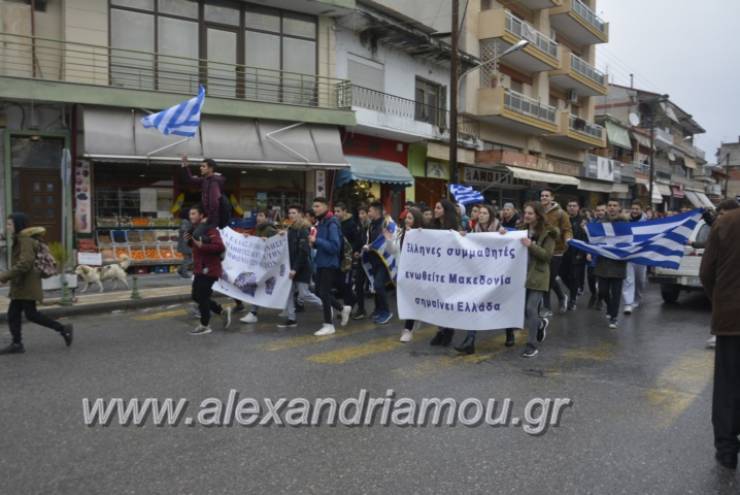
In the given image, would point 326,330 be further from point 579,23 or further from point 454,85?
point 579,23

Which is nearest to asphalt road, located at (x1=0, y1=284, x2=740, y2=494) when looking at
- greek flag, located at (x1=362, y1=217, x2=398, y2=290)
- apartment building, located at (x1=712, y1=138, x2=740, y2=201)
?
greek flag, located at (x1=362, y1=217, x2=398, y2=290)

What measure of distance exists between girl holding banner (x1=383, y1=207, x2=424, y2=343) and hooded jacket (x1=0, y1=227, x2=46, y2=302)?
169 inches

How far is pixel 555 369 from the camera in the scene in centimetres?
671

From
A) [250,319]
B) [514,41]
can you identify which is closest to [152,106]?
[250,319]

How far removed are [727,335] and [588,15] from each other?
37.5m

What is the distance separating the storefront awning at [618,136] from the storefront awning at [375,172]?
82.9ft

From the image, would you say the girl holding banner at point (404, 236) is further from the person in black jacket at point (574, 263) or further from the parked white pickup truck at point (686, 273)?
the parked white pickup truck at point (686, 273)

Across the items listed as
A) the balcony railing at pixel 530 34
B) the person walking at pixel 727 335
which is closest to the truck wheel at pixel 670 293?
the person walking at pixel 727 335

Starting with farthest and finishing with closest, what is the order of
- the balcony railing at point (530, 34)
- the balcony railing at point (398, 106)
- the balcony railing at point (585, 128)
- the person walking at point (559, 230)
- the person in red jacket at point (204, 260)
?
the balcony railing at point (585, 128)
the balcony railing at point (530, 34)
the balcony railing at point (398, 106)
the person walking at point (559, 230)
the person in red jacket at point (204, 260)

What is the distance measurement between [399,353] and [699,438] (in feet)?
11.2

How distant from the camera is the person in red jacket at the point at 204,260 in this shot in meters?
8.34

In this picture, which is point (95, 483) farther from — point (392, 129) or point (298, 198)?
point (392, 129)

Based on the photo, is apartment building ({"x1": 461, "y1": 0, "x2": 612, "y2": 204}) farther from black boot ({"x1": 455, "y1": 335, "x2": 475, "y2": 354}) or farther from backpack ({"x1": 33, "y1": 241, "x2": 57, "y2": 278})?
backpack ({"x1": 33, "y1": 241, "x2": 57, "y2": 278})

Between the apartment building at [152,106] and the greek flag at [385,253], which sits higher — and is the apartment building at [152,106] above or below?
above
